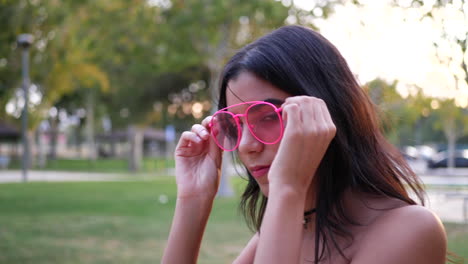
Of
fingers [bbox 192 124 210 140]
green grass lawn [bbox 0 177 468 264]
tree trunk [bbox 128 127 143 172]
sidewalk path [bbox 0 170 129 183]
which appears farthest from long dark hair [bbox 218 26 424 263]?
tree trunk [bbox 128 127 143 172]

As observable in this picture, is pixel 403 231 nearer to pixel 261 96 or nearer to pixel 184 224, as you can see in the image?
pixel 261 96

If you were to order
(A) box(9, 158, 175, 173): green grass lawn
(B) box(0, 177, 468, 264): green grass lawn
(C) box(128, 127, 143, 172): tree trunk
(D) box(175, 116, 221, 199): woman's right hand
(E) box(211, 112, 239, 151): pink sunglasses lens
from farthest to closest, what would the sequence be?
(A) box(9, 158, 175, 173): green grass lawn
(C) box(128, 127, 143, 172): tree trunk
(B) box(0, 177, 468, 264): green grass lawn
(D) box(175, 116, 221, 199): woman's right hand
(E) box(211, 112, 239, 151): pink sunglasses lens

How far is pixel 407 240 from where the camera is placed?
1.50 meters

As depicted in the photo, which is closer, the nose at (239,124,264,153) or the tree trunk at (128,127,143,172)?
the nose at (239,124,264,153)

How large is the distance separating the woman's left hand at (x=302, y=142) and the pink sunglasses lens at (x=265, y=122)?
16 centimetres

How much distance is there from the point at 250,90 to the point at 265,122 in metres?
0.14

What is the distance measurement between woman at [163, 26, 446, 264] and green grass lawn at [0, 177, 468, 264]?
11.8 ft

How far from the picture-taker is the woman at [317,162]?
1.48m

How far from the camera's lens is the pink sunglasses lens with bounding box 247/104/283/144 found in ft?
5.49

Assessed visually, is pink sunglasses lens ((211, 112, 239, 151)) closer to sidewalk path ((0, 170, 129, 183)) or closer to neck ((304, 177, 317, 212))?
neck ((304, 177, 317, 212))

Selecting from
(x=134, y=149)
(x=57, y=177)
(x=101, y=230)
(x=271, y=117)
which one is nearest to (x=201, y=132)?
(x=271, y=117)

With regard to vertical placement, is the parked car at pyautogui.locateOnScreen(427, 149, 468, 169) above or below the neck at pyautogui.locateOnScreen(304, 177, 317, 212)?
below

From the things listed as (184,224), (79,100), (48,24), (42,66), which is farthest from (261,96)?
(79,100)

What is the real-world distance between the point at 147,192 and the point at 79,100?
31.1m
